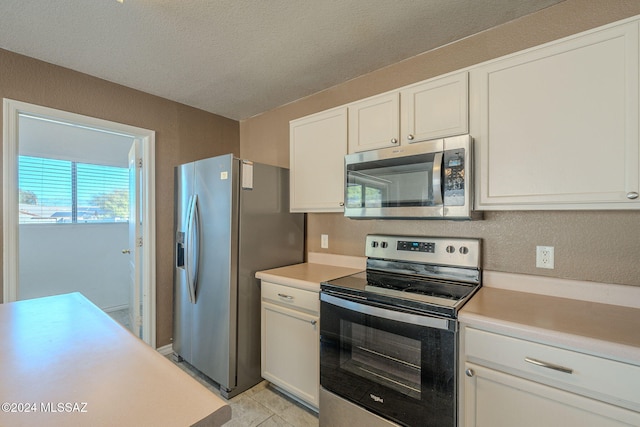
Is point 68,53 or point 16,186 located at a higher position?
point 68,53

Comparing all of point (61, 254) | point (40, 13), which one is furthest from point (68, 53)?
point (61, 254)

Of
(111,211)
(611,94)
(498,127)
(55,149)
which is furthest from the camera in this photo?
(111,211)

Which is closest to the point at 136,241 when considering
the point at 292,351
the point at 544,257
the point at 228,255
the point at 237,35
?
the point at 228,255

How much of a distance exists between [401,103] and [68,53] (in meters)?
2.28

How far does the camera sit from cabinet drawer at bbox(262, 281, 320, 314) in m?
1.83

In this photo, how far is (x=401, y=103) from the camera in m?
1.76

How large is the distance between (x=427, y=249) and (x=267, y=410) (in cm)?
154

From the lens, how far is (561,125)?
131cm

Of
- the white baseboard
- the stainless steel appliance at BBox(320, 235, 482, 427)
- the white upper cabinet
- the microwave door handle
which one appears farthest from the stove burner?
the white baseboard

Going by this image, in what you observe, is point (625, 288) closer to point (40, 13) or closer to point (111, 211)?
point (40, 13)

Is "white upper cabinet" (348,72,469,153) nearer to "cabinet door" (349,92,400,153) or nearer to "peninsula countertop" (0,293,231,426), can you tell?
"cabinet door" (349,92,400,153)

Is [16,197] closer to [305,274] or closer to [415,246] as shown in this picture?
[305,274]

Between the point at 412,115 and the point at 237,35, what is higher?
→ the point at 237,35

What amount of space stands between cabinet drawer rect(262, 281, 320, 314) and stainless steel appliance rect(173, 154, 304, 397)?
0.19m
